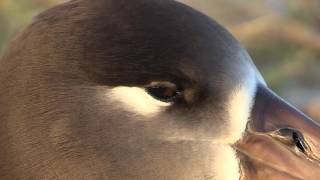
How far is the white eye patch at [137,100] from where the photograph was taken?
1.28 meters

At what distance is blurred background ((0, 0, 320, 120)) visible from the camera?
439cm

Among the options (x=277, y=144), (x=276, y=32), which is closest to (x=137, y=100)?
(x=277, y=144)

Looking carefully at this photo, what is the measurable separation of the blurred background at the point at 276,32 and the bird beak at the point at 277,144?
281 centimetres

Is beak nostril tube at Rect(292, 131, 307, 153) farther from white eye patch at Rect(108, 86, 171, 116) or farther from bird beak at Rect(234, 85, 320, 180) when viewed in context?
white eye patch at Rect(108, 86, 171, 116)

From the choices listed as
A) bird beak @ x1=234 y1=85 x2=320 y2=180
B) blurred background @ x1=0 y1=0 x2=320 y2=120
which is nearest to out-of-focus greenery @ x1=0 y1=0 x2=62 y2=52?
blurred background @ x1=0 y1=0 x2=320 y2=120

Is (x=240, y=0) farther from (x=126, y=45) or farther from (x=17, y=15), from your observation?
(x=126, y=45)

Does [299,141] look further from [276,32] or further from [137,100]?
[276,32]

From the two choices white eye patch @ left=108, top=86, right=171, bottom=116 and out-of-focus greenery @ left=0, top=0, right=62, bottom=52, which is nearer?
white eye patch @ left=108, top=86, right=171, bottom=116

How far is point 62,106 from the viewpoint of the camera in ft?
4.19

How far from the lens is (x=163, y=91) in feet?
4.20

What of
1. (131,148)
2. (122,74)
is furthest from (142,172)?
(122,74)

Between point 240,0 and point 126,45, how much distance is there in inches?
153

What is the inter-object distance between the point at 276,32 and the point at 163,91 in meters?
3.43

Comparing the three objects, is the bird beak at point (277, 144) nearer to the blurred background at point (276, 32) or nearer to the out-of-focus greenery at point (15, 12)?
the blurred background at point (276, 32)
